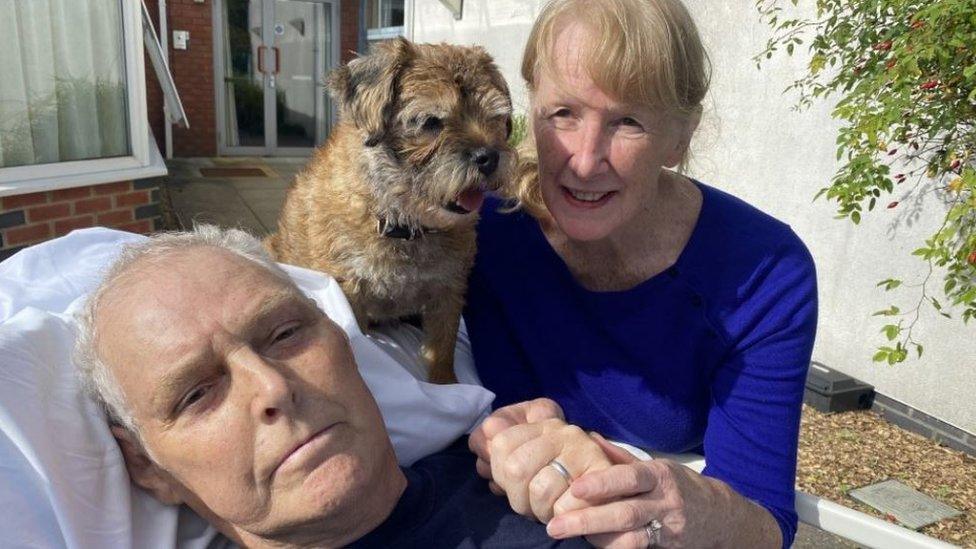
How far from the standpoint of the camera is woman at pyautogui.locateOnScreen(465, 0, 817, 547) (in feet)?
6.01

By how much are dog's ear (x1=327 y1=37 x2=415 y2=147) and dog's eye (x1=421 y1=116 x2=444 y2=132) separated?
15cm

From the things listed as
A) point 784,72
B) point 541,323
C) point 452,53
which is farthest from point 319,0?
point 541,323

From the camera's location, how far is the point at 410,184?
2652 mm

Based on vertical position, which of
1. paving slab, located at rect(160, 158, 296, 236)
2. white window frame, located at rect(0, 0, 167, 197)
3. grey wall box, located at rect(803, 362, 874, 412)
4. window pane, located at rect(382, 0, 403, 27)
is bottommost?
grey wall box, located at rect(803, 362, 874, 412)

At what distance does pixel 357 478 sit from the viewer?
4.82ft

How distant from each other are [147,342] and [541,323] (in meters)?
1.16

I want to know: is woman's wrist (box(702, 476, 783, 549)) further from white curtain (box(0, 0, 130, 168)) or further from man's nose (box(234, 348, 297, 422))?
white curtain (box(0, 0, 130, 168))

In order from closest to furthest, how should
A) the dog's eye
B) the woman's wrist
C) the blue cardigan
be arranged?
the woman's wrist
the blue cardigan
the dog's eye

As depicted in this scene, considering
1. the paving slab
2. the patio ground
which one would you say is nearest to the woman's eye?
the patio ground

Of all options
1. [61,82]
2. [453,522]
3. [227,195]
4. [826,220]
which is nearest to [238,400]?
[453,522]

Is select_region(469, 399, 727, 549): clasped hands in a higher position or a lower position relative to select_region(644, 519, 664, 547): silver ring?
higher

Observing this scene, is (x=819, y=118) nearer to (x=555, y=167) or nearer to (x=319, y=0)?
(x=555, y=167)

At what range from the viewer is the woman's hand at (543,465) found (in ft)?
4.85

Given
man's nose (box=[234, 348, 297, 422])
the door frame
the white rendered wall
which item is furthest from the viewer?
the door frame
